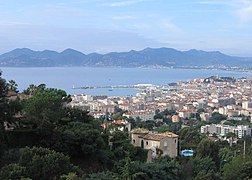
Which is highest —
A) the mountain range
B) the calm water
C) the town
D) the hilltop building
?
the mountain range

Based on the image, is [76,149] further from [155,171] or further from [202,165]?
[202,165]

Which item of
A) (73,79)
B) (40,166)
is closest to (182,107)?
(73,79)

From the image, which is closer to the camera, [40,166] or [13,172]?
[13,172]

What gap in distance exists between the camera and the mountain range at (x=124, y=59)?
11439 centimetres

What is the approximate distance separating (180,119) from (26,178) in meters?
34.7

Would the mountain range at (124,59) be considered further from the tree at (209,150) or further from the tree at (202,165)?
the tree at (202,165)

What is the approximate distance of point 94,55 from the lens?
152 m

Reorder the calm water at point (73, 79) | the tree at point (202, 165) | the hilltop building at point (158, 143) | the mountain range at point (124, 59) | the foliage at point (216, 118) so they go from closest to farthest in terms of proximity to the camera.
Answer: the tree at point (202, 165) → the hilltop building at point (158, 143) → the foliage at point (216, 118) → the calm water at point (73, 79) → the mountain range at point (124, 59)

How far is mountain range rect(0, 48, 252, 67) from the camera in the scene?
375ft

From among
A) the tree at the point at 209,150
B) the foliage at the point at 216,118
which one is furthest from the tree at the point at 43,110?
the foliage at the point at 216,118

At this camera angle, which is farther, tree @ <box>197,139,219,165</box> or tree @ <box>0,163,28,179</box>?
tree @ <box>197,139,219,165</box>

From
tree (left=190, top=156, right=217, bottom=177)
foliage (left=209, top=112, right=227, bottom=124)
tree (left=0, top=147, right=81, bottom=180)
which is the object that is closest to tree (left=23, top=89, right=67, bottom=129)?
tree (left=0, top=147, right=81, bottom=180)

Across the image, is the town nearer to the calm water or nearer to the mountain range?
the calm water

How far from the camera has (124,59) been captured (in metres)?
151
